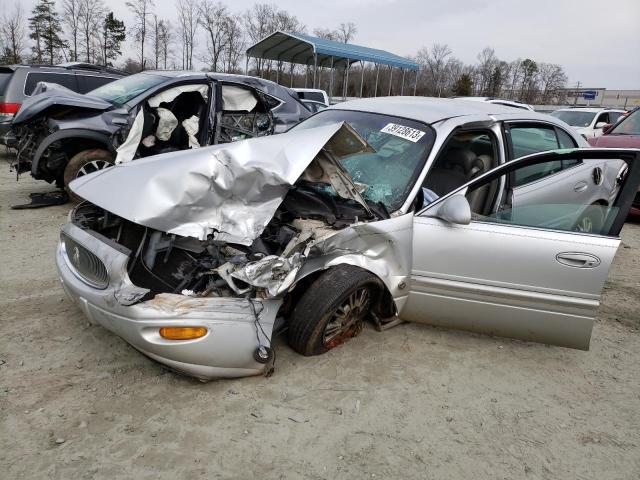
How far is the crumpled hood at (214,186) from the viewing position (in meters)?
2.58

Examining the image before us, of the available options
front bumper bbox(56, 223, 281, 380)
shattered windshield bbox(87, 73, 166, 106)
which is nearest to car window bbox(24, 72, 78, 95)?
shattered windshield bbox(87, 73, 166, 106)

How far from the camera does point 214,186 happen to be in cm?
274

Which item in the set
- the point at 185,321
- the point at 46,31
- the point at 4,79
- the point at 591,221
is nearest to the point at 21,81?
the point at 4,79

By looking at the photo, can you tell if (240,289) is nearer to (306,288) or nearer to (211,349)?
(211,349)

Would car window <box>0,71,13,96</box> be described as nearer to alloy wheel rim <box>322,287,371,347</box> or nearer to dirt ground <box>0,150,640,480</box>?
dirt ground <box>0,150,640,480</box>

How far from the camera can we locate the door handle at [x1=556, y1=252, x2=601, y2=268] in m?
2.78

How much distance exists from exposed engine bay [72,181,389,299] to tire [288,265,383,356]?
258 mm

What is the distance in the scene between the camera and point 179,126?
20.0ft

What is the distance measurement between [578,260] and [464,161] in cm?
131

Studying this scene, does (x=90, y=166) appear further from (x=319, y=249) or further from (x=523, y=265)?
(x=523, y=265)

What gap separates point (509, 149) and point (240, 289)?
2.57m

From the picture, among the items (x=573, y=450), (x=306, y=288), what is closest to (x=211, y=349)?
(x=306, y=288)

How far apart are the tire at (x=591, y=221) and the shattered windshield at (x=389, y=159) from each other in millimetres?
1089

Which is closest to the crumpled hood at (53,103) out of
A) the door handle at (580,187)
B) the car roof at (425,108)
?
the car roof at (425,108)
